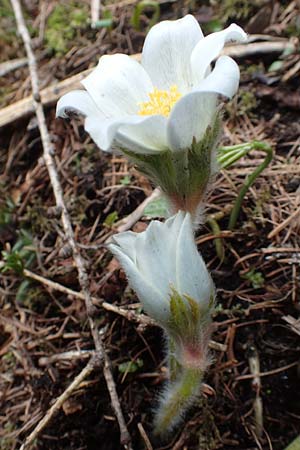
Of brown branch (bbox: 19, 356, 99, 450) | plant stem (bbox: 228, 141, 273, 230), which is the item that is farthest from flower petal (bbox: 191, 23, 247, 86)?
brown branch (bbox: 19, 356, 99, 450)

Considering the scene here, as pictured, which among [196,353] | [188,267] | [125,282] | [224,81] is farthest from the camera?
[125,282]

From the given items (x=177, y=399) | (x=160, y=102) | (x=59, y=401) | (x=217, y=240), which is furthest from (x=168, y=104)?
(x=59, y=401)

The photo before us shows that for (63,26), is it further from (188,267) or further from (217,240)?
(188,267)

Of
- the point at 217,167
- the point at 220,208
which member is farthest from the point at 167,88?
the point at 220,208

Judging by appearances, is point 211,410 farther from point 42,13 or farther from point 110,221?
point 42,13

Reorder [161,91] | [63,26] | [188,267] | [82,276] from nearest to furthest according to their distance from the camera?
[188,267] → [161,91] → [82,276] → [63,26]

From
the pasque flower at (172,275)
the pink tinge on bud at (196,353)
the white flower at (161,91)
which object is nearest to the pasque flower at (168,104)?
the white flower at (161,91)

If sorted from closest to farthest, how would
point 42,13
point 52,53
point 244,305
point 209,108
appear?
point 209,108, point 244,305, point 52,53, point 42,13
